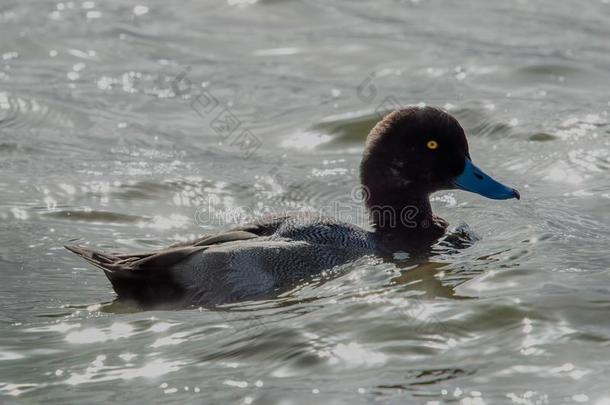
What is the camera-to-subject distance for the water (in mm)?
6316

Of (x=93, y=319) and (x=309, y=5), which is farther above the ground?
(x=309, y=5)

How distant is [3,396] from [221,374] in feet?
3.74

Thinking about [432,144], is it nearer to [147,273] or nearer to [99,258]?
[147,273]

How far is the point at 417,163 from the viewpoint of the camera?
8.60 metres

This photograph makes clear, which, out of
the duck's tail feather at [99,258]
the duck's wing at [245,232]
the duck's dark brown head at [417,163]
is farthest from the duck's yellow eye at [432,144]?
the duck's tail feather at [99,258]

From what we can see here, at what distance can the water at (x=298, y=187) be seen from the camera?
6.32m

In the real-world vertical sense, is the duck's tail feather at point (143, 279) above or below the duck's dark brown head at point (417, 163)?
below

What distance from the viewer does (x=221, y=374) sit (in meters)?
6.29

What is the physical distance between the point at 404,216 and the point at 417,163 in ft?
1.31

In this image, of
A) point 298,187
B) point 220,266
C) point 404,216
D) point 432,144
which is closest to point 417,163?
point 432,144

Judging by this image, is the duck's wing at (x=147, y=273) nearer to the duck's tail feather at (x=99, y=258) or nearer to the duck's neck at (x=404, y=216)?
the duck's tail feather at (x=99, y=258)

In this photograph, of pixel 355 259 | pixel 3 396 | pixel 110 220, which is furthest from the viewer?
pixel 110 220

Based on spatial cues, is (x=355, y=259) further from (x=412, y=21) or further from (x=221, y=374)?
(x=412, y=21)

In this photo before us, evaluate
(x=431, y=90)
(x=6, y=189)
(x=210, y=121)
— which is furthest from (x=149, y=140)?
(x=431, y=90)
